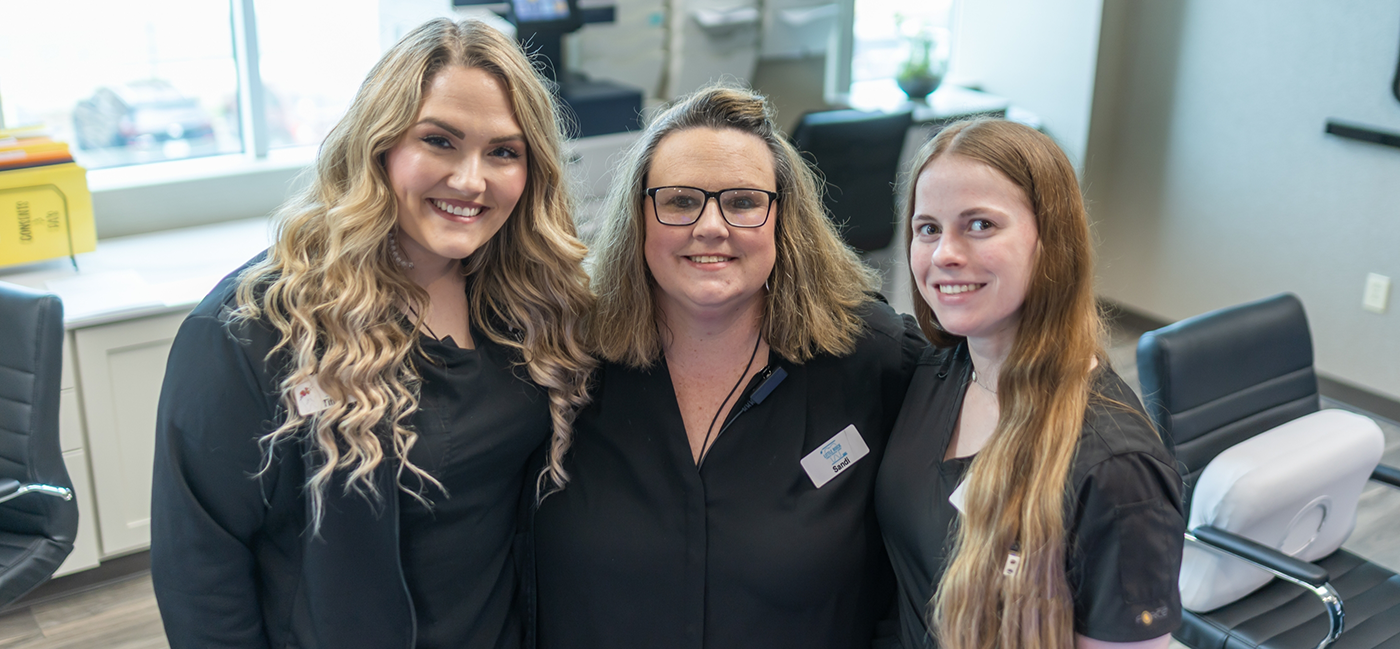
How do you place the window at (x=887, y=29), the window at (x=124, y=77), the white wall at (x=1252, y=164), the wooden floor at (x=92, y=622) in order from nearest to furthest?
the wooden floor at (x=92, y=622) → the window at (x=124, y=77) → the white wall at (x=1252, y=164) → the window at (x=887, y=29)

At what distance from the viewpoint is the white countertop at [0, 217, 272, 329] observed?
2818 mm

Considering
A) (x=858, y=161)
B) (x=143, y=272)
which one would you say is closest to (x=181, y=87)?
(x=143, y=272)

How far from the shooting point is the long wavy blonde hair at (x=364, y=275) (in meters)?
1.40

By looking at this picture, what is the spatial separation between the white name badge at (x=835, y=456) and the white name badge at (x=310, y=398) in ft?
2.30

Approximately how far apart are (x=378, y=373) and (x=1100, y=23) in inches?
166

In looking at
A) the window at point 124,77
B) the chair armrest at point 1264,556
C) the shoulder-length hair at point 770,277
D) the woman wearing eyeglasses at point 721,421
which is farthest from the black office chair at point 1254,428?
the window at point 124,77

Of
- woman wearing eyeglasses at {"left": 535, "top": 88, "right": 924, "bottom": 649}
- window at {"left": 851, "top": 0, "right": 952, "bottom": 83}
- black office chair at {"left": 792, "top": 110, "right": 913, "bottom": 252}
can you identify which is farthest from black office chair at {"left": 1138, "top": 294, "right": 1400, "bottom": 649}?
window at {"left": 851, "top": 0, "right": 952, "bottom": 83}

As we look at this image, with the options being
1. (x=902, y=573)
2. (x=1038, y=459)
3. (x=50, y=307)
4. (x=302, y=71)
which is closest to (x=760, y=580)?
(x=902, y=573)

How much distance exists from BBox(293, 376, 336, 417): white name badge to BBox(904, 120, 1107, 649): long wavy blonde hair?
2.82 ft

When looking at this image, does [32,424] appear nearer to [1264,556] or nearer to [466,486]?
[466,486]

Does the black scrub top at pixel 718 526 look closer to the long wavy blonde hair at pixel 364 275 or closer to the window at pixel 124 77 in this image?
the long wavy blonde hair at pixel 364 275

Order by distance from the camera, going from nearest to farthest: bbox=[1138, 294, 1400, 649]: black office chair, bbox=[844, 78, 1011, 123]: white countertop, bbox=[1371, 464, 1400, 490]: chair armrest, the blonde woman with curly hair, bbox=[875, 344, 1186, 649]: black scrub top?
bbox=[875, 344, 1186, 649]: black scrub top
the blonde woman with curly hair
bbox=[1138, 294, 1400, 649]: black office chair
bbox=[1371, 464, 1400, 490]: chair armrest
bbox=[844, 78, 1011, 123]: white countertop

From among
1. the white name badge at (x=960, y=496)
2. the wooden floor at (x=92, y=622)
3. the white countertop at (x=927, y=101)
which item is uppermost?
the white countertop at (x=927, y=101)

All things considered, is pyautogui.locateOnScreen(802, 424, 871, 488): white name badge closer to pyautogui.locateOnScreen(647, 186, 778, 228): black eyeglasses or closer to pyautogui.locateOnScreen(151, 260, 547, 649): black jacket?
pyautogui.locateOnScreen(647, 186, 778, 228): black eyeglasses
